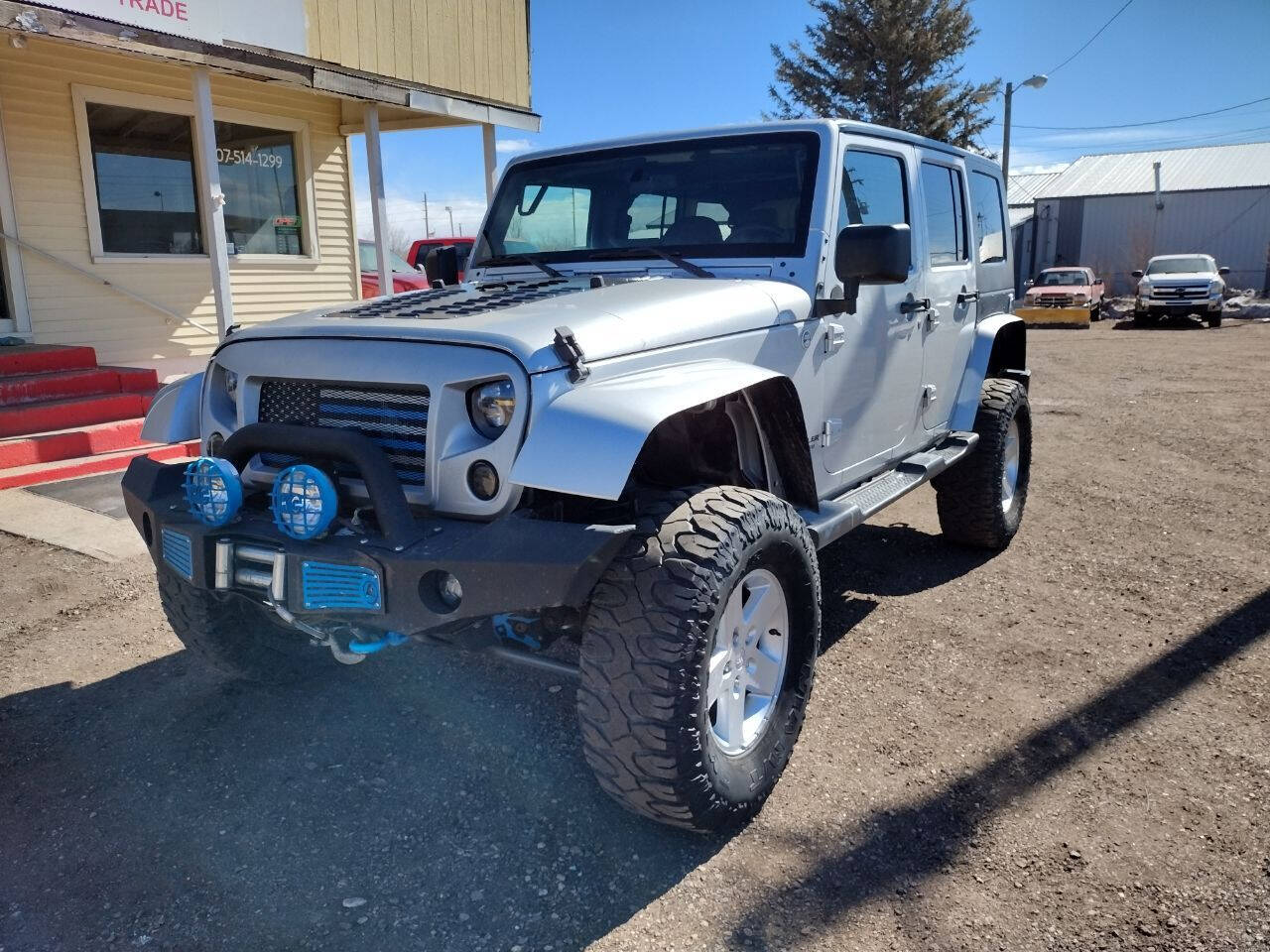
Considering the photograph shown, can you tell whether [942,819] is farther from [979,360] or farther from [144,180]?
[144,180]

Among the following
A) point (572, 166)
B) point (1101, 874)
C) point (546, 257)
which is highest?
point (572, 166)

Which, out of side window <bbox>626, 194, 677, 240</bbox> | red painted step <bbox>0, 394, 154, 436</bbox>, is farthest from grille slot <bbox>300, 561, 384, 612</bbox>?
red painted step <bbox>0, 394, 154, 436</bbox>

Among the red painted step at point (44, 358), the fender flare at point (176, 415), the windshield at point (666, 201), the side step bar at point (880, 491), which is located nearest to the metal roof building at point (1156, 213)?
the side step bar at point (880, 491)

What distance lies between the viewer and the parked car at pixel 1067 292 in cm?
2661

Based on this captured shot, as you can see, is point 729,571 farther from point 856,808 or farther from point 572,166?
point 572,166

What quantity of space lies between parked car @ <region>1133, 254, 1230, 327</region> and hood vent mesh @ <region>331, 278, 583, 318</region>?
24588mm

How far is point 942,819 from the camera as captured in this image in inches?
114

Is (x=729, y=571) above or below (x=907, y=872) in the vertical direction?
above

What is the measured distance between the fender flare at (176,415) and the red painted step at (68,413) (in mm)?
3787

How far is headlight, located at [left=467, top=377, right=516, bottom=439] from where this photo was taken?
2.57m

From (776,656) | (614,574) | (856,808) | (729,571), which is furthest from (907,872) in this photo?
(614,574)

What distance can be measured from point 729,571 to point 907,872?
0.96 metres

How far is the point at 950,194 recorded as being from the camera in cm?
496

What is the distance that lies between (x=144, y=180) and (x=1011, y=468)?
8222 mm
